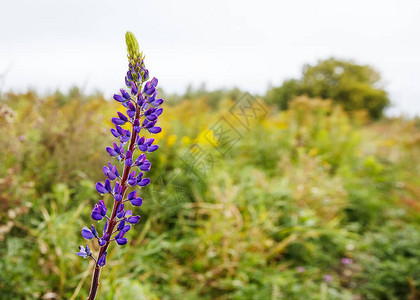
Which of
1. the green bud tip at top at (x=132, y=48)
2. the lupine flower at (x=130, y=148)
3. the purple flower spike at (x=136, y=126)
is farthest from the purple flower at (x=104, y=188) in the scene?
the green bud tip at top at (x=132, y=48)

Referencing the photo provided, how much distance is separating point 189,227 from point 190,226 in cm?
9

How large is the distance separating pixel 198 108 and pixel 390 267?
13.7 feet

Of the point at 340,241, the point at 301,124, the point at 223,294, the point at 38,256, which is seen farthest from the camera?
the point at 301,124

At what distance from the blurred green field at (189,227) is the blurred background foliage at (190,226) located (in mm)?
12

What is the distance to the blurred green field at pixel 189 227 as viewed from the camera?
218 cm

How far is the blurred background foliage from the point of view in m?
2.18

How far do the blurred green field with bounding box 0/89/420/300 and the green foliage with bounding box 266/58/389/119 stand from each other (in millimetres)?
13178

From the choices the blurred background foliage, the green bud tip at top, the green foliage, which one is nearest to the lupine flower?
the green bud tip at top

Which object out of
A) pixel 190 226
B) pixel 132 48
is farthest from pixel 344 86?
pixel 132 48

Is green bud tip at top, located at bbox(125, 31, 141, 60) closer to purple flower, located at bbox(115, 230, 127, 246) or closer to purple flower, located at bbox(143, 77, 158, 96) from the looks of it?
purple flower, located at bbox(143, 77, 158, 96)

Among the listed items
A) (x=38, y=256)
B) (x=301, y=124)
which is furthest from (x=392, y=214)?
(x=38, y=256)

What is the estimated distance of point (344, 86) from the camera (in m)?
17.7

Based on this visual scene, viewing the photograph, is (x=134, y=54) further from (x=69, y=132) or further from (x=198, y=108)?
(x=198, y=108)

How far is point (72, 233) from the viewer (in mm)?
2234
